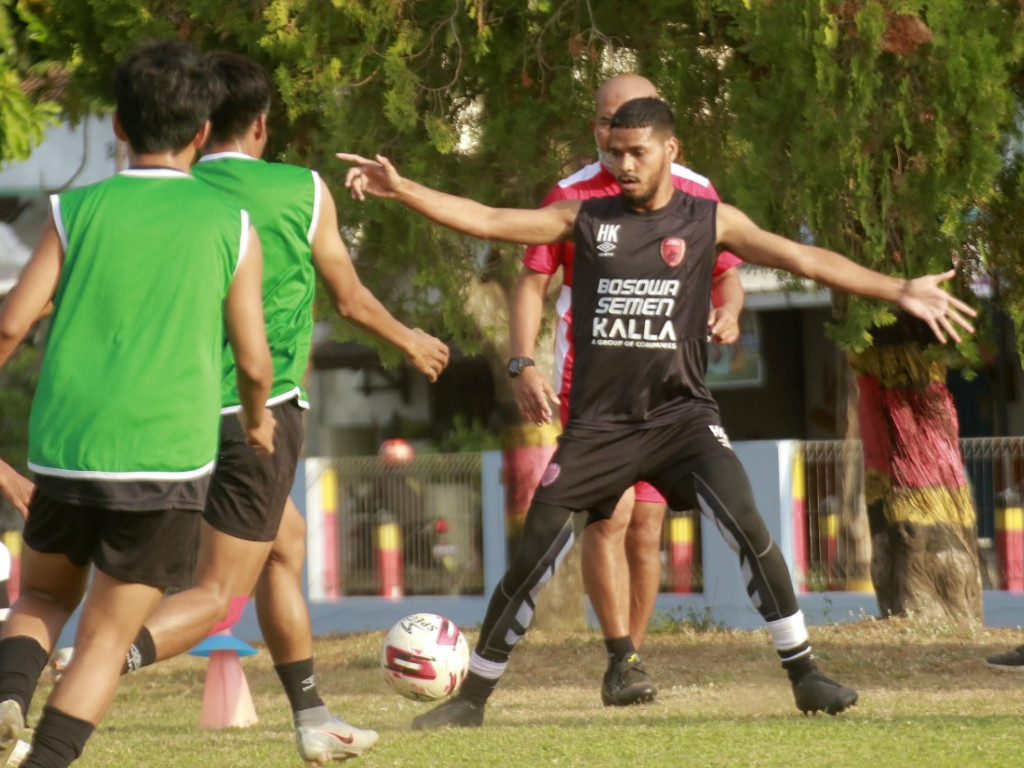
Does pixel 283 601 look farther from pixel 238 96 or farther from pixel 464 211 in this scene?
pixel 238 96

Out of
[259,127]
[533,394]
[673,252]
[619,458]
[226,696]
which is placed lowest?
[226,696]

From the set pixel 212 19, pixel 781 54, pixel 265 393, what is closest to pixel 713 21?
pixel 781 54

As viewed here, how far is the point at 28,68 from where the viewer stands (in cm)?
1116

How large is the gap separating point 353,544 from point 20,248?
23.2 ft

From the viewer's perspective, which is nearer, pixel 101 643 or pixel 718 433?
pixel 101 643

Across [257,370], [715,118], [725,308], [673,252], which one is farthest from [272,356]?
[715,118]

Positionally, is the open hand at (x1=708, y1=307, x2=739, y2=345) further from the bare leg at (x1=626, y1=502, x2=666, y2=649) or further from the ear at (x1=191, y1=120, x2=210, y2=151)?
the ear at (x1=191, y1=120, x2=210, y2=151)

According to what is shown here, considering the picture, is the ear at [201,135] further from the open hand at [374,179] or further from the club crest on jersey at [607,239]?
the club crest on jersey at [607,239]

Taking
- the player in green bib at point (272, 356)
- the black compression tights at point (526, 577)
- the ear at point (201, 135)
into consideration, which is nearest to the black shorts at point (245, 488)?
the player in green bib at point (272, 356)

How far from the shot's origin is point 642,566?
7641mm

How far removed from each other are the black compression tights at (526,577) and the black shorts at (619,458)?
Answer: 0.23 feet

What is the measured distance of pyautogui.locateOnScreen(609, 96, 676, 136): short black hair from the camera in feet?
20.9

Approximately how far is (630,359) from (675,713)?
1.44m

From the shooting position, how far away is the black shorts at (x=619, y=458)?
634 centimetres
